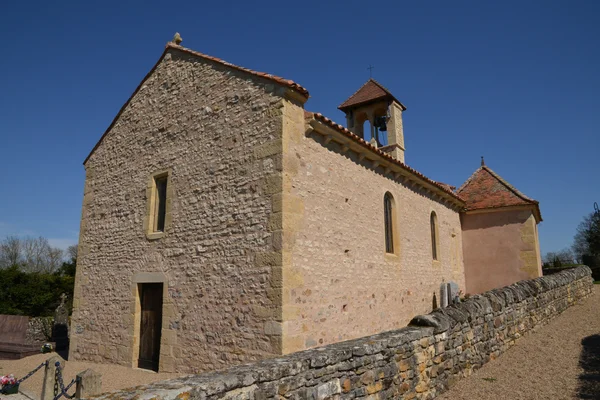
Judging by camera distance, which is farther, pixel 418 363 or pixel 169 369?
pixel 169 369

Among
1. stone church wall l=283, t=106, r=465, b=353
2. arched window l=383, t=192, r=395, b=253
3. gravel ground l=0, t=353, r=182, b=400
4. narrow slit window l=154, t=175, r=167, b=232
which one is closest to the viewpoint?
stone church wall l=283, t=106, r=465, b=353

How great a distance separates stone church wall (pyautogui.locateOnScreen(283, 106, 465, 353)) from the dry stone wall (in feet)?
7.58

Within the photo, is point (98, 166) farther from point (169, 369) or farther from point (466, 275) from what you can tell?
point (466, 275)

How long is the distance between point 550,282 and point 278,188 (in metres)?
8.31

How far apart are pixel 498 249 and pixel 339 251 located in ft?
31.8

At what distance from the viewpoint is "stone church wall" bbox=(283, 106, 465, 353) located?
24.6 feet

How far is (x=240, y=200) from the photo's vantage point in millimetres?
8078

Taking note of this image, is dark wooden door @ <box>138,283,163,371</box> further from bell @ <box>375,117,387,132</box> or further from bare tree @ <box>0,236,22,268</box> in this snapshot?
bare tree @ <box>0,236,22,268</box>

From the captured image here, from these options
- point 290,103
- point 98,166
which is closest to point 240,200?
point 290,103

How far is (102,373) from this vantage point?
9039 mm

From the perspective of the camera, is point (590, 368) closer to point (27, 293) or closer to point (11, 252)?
point (27, 293)

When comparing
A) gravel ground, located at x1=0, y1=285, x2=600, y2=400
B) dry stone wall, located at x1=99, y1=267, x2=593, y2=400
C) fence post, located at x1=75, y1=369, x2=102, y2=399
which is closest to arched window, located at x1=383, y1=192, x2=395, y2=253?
dry stone wall, located at x1=99, y1=267, x2=593, y2=400

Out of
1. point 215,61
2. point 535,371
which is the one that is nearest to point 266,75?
point 215,61

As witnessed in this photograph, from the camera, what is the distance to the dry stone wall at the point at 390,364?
3.43m
